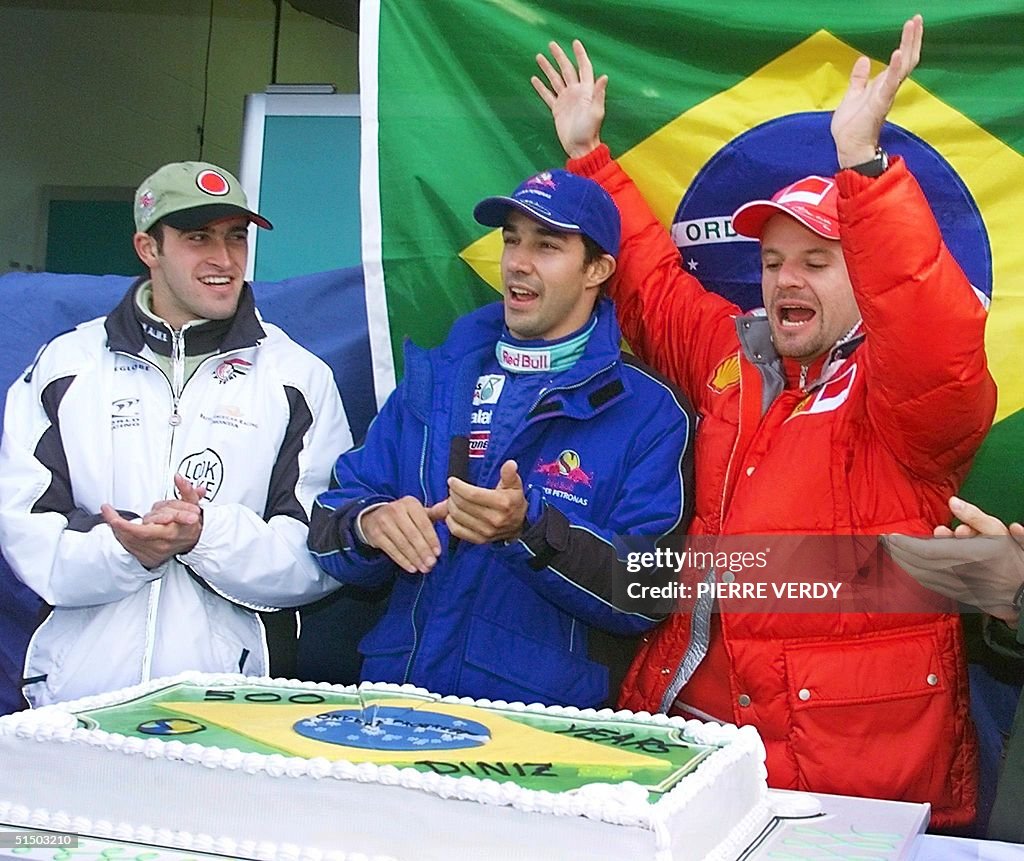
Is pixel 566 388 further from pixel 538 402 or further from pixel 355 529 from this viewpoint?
pixel 355 529

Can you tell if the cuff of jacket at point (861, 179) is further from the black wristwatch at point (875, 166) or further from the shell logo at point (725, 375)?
the shell logo at point (725, 375)

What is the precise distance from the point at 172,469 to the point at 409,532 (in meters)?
0.54

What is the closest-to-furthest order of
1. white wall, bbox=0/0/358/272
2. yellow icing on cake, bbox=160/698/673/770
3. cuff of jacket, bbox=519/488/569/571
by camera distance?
1. yellow icing on cake, bbox=160/698/673/770
2. cuff of jacket, bbox=519/488/569/571
3. white wall, bbox=0/0/358/272

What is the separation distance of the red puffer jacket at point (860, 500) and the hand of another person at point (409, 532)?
400mm

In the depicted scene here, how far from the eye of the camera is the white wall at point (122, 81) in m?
6.06

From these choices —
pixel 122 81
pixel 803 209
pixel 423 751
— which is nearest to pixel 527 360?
pixel 803 209

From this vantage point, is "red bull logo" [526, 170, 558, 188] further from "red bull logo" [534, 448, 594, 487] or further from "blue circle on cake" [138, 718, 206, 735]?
"blue circle on cake" [138, 718, 206, 735]

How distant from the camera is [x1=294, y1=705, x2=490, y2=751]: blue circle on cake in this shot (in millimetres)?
1447

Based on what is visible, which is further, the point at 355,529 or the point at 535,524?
A: the point at 355,529

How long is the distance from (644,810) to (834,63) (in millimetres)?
1506

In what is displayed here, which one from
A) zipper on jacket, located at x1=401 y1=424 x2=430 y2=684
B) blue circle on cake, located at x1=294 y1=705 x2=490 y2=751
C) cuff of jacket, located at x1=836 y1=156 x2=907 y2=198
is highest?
cuff of jacket, located at x1=836 y1=156 x2=907 y2=198

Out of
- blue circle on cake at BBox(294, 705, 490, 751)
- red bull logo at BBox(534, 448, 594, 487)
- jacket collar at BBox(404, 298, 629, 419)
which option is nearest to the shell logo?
jacket collar at BBox(404, 298, 629, 419)

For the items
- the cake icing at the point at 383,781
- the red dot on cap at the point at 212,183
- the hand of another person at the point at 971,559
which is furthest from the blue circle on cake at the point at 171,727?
the red dot on cap at the point at 212,183

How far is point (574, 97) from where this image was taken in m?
2.40
